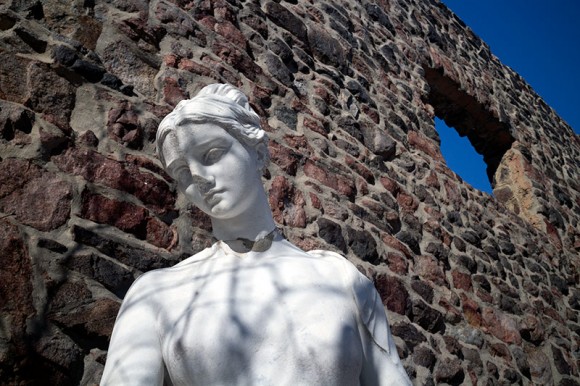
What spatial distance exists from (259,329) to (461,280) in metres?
3.10

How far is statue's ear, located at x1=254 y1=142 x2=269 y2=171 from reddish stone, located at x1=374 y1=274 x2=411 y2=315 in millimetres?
1756

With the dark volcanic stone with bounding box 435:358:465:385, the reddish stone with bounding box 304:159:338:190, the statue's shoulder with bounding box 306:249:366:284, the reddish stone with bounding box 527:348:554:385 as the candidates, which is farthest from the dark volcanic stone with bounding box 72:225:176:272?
the reddish stone with bounding box 527:348:554:385

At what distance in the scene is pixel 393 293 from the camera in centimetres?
340

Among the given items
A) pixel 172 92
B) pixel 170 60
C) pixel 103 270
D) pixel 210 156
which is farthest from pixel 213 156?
pixel 170 60

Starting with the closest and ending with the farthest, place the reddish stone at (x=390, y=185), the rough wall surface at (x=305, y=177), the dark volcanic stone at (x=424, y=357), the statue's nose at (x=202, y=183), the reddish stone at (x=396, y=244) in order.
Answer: the statue's nose at (x=202, y=183) → the rough wall surface at (x=305, y=177) → the dark volcanic stone at (x=424, y=357) → the reddish stone at (x=396, y=244) → the reddish stone at (x=390, y=185)

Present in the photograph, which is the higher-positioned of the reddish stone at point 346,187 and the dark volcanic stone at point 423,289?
the reddish stone at point 346,187

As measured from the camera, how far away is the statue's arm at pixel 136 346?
126 cm

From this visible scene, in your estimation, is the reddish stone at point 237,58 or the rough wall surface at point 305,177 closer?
the rough wall surface at point 305,177

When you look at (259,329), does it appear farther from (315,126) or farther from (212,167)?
(315,126)

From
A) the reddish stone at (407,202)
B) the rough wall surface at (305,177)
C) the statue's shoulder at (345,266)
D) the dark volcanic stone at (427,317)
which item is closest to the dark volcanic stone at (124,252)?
the rough wall surface at (305,177)

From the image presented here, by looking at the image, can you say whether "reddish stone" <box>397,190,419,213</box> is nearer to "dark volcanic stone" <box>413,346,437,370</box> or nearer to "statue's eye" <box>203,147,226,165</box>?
"dark volcanic stone" <box>413,346,437,370</box>

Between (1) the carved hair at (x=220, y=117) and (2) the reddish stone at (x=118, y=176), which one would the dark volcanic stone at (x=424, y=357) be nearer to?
(2) the reddish stone at (x=118, y=176)

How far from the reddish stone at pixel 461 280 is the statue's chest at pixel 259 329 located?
9.24ft

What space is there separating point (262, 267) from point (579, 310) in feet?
15.8
